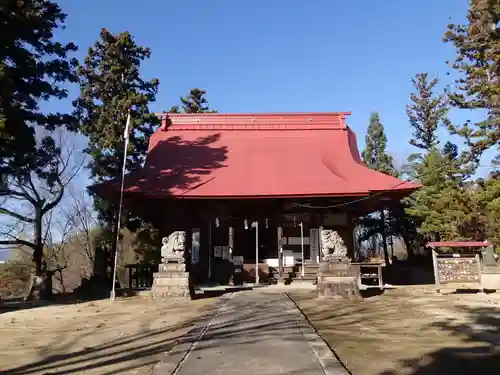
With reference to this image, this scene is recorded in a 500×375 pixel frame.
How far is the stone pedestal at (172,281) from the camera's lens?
11.7 metres

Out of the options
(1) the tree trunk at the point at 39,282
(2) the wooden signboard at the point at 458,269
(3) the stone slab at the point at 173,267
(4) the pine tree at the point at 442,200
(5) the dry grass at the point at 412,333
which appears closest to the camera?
(5) the dry grass at the point at 412,333

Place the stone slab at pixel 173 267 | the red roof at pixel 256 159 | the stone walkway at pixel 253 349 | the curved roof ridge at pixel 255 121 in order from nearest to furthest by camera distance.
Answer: the stone walkway at pixel 253 349 → the stone slab at pixel 173 267 → the red roof at pixel 256 159 → the curved roof ridge at pixel 255 121

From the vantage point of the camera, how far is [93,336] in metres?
6.95

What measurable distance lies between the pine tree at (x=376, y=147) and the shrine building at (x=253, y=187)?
9.19m

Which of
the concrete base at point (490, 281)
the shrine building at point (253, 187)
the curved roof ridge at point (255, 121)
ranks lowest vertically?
the concrete base at point (490, 281)

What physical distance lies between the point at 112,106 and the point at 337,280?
1239cm

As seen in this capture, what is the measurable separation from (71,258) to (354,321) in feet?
88.1

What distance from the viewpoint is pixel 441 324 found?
24.4 ft

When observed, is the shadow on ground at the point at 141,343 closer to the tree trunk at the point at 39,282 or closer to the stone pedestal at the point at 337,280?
the stone pedestal at the point at 337,280

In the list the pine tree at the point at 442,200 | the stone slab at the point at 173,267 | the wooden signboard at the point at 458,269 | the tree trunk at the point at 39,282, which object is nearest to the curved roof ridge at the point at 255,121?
the pine tree at the point at 442,200

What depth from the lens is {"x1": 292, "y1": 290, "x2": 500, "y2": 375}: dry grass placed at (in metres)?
4.75

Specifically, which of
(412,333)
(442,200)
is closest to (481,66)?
(442,200)

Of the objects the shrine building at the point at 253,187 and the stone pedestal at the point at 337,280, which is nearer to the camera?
the stone pedestal at the point at 337,280

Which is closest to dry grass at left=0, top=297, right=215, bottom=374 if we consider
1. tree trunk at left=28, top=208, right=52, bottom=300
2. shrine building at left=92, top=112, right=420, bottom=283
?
tree trunk at left=28, top=208, right=52, bottom=300
